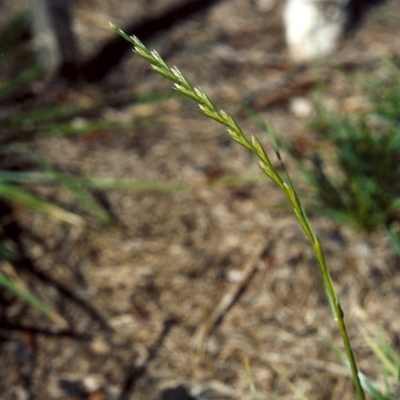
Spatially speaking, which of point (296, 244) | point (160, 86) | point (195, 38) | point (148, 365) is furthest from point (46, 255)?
point (195, 38)

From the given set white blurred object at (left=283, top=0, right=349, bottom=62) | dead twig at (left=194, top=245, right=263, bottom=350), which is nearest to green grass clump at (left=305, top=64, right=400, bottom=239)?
dead twig at (left=194, top=245, right=263, bottom=350)

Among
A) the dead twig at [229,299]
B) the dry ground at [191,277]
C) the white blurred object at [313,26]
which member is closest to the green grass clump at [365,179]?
the dry ground at [191,277]

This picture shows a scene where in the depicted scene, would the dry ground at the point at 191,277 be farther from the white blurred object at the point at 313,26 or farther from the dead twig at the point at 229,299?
the white blurred object at the point at 313,26

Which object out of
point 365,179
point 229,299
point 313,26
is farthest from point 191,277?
point 313,26

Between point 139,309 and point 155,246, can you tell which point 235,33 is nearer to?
point 155,246

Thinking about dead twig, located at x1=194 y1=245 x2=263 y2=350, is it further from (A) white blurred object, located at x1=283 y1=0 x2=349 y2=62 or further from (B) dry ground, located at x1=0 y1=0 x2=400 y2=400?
(A) white blurred object, located at x1=283 y1=0 x2=349 y2=62
